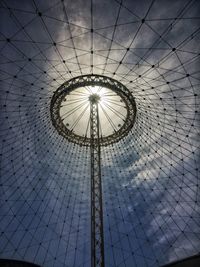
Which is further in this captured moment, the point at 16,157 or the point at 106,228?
the point at 106,228

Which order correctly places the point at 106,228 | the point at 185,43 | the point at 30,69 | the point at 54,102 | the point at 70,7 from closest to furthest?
1. the point at 70,7
2. the point at 185,43
3. the point at 30,69
4. the point at 54,102
5. the point at 106,228

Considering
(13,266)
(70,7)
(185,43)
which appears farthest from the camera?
(13,266)

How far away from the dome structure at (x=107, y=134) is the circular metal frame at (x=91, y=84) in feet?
1.80

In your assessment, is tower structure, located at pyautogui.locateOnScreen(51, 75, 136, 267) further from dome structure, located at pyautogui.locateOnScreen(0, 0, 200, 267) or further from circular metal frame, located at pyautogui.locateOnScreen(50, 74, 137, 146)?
dome structure, located at pyautogui.locateOnScreen(0, 0, 200, 267)

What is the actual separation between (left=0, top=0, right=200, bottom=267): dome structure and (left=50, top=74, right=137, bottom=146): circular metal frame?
1.80 ft

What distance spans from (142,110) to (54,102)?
1199 centimetres

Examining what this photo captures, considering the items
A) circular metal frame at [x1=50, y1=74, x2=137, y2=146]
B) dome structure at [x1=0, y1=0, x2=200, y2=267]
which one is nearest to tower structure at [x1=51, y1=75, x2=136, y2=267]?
circular metal frame at [x1=50, y1=74, x2=137, y2=146]

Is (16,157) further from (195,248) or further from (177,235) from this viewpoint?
(195,248)

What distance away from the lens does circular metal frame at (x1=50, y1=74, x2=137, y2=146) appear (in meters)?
29.7

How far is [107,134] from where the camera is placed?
3747 centimetres

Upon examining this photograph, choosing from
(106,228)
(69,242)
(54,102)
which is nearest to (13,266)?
(69,242)

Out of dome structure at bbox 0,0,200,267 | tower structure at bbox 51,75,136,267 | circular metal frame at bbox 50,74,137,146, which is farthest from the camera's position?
tower structure at bbox 51,75,136,267

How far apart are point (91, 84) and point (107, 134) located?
10203 mm

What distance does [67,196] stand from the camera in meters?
39.4
